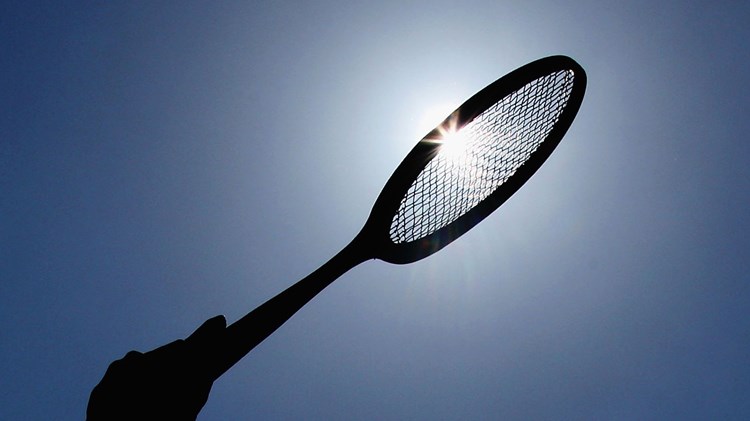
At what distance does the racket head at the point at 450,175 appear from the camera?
9.32 feet

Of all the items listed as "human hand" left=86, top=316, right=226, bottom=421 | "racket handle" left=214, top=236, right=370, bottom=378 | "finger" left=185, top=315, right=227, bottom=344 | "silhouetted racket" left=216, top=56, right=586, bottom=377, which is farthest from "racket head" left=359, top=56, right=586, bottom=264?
"human hand" left=86, top=316, right=226, bottom=421

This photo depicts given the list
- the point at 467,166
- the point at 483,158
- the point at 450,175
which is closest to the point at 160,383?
the point at 450,175

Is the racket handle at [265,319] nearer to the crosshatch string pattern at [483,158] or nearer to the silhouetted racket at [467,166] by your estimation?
the silhouetted racket at [467,166]

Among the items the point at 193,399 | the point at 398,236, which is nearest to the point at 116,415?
the point at 193,399

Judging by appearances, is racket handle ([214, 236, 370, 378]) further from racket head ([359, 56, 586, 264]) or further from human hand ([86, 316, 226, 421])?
racket head ([359, 56, 586, 264])

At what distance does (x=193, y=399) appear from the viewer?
190 cm

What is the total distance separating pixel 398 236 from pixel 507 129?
1.16 meters

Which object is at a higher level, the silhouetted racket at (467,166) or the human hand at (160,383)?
the silhouetted racket at (467,166)

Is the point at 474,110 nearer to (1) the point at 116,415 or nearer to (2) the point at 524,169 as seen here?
(2) the point at 524,169

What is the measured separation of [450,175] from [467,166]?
0.54 feet

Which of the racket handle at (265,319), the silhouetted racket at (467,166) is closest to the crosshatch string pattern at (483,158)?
the silhouetted racket at (467,166)

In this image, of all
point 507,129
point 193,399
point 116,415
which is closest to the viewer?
point 116,415

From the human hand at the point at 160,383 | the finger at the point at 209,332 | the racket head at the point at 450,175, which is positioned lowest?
the human hand at the point at 160,383

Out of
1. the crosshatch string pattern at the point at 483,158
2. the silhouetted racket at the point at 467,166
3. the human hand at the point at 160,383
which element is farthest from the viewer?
the crosshatch string pattern at the point at 483,158
